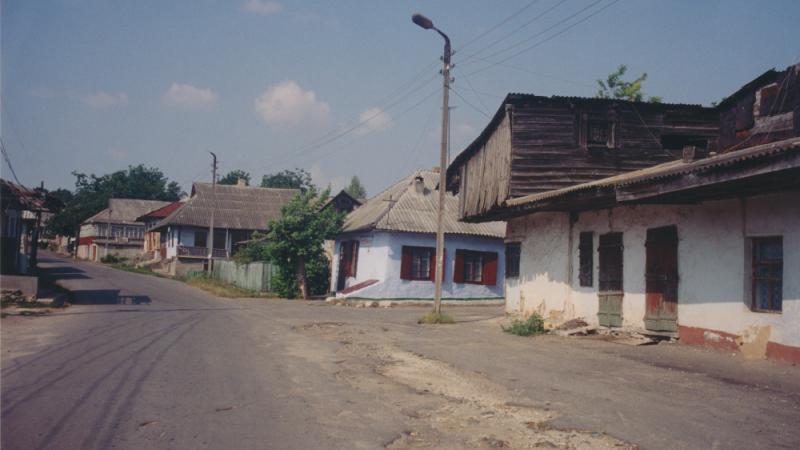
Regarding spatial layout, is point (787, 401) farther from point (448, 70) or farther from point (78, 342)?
point (448, 70)

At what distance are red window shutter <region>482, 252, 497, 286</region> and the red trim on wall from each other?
16458 mm

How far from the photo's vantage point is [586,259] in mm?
15891

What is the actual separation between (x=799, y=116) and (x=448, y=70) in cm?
1091

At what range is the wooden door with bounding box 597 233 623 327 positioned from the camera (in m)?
14.5

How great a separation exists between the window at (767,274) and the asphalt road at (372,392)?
115 centimetres

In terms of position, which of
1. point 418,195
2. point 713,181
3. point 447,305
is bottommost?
point 447,305

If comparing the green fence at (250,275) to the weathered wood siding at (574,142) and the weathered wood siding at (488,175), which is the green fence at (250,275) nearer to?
the weathered wood siding at (488,175)

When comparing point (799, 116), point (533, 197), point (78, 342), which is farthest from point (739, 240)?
point (78, 342)

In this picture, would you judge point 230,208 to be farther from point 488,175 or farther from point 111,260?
point 488,175

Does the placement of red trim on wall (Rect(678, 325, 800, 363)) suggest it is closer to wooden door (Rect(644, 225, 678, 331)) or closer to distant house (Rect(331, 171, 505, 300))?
wooden door (Rect(644, 225, 678, 331))

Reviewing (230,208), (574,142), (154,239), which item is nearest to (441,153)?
(574,142)

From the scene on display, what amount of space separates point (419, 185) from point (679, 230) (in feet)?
62.6

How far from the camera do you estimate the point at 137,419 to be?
6.12 metres

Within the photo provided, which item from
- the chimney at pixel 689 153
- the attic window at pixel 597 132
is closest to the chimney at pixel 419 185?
the attic window at pixel 597 132
